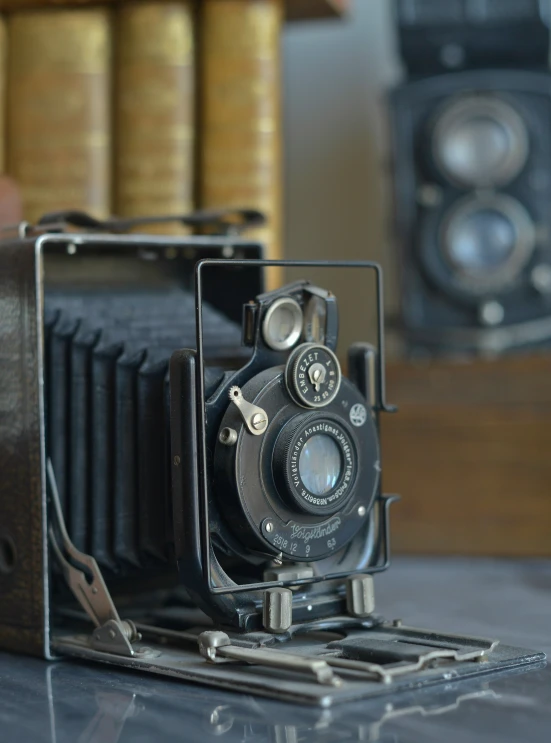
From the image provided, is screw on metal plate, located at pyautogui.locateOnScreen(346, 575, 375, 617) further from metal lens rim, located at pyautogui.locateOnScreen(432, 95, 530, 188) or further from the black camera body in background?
metal lens rim, located at pyautogui.locateOnScreen(432, 95, 530, 188)

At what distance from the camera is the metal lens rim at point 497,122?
74.3 inches

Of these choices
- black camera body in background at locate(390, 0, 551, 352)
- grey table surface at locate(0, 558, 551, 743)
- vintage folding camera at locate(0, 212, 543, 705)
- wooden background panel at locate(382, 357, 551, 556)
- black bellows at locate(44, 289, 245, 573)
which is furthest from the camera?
black camera body in background at locate(390, 0, 551, 352)

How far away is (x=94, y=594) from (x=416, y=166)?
1014 millimetres

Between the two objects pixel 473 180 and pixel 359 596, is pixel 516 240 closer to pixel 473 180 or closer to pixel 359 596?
pixel 473 180

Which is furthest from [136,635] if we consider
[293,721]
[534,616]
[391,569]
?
[391,569]

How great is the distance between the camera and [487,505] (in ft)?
5.84

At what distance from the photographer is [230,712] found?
0.91 metres

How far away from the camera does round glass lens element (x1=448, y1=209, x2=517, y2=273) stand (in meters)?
1.90

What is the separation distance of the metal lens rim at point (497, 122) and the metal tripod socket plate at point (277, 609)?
3.34 feet

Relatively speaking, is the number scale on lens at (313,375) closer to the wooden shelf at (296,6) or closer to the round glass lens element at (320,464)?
the round glass lens element at (320,464)

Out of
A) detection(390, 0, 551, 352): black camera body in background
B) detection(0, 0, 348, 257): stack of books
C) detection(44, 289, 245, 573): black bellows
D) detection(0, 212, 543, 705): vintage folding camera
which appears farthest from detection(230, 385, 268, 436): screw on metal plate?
detection(390, 0, 551, 352): black camera body in background

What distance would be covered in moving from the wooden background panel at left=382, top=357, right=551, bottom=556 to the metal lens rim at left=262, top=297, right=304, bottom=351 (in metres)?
0.72

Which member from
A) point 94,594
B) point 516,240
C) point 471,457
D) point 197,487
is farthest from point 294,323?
point 516,240

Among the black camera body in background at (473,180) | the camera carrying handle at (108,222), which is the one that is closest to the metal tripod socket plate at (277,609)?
the camera carrying handle at (108,222)
